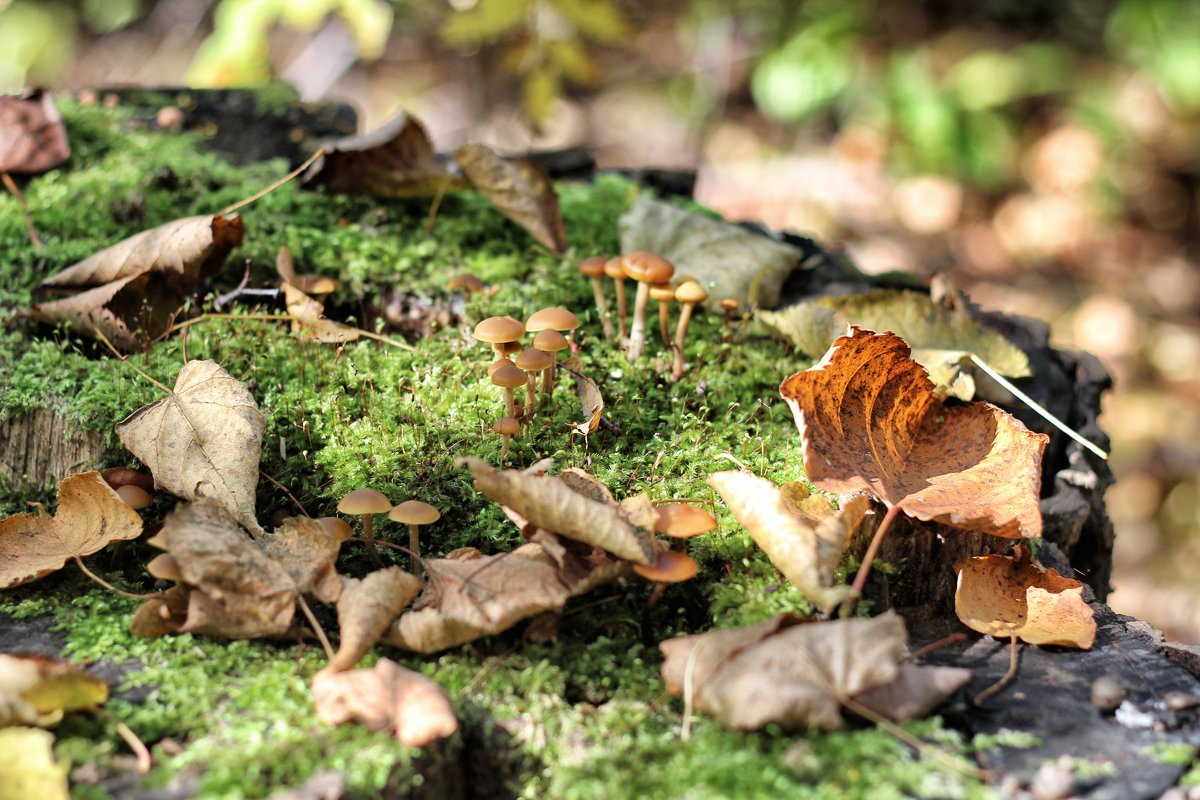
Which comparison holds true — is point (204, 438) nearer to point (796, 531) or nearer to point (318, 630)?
point (318, 630)

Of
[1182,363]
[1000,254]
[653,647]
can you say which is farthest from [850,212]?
[653,647]

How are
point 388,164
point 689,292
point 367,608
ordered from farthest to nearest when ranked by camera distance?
point 388,164 < point 689,292 < point 367,608

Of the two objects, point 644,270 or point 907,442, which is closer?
point 907,442

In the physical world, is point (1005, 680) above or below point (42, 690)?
below

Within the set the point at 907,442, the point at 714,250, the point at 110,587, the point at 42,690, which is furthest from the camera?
the point at 714,250

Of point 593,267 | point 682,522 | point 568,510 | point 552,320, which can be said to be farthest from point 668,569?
point 593,267

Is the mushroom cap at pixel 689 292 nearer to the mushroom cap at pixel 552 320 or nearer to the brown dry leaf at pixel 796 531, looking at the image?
the mushroom cap at pixel 552 320

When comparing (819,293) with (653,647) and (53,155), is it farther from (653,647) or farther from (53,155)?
(53,155)
